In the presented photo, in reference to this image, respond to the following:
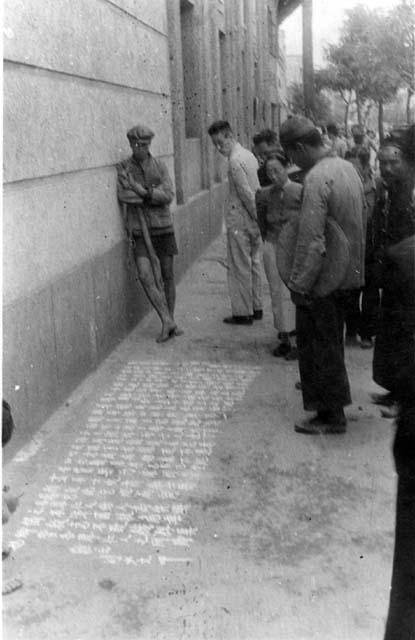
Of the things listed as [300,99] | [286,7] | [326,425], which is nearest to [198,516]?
[326,425]

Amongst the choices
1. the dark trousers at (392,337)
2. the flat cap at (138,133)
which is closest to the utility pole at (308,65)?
the flat cap at (138,133)

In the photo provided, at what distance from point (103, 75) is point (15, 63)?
1.89m

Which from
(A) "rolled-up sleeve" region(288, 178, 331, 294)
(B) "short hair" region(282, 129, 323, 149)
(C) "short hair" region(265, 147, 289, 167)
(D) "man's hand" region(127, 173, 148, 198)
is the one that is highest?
(B) "short hair" region(282, 129, 323, 149)

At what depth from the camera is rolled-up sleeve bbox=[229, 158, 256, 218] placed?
755cm

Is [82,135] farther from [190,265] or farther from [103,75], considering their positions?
[190,265]

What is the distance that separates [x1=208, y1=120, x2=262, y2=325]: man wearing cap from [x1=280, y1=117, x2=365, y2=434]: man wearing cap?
8.14ft

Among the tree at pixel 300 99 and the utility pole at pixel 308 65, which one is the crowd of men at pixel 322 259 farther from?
the tree at pixel 300 99

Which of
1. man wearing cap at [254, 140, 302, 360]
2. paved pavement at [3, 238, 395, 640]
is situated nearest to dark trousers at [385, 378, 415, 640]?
paved pavement at [3, 238, 395, 640]

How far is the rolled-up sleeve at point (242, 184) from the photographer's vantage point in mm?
7551

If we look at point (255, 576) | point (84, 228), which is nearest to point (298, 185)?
point (84, 228)

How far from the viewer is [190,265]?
36.9 feet

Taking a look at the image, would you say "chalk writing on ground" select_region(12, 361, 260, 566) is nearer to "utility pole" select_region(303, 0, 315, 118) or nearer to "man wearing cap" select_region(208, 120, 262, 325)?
"man wearing cap" select_region(208, 120, 262, 325)

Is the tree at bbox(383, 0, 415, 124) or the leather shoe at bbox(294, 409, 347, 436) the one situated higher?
the tree at bbox(383, 0, 415, 124)

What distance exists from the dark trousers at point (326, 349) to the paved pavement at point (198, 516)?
233 mm
